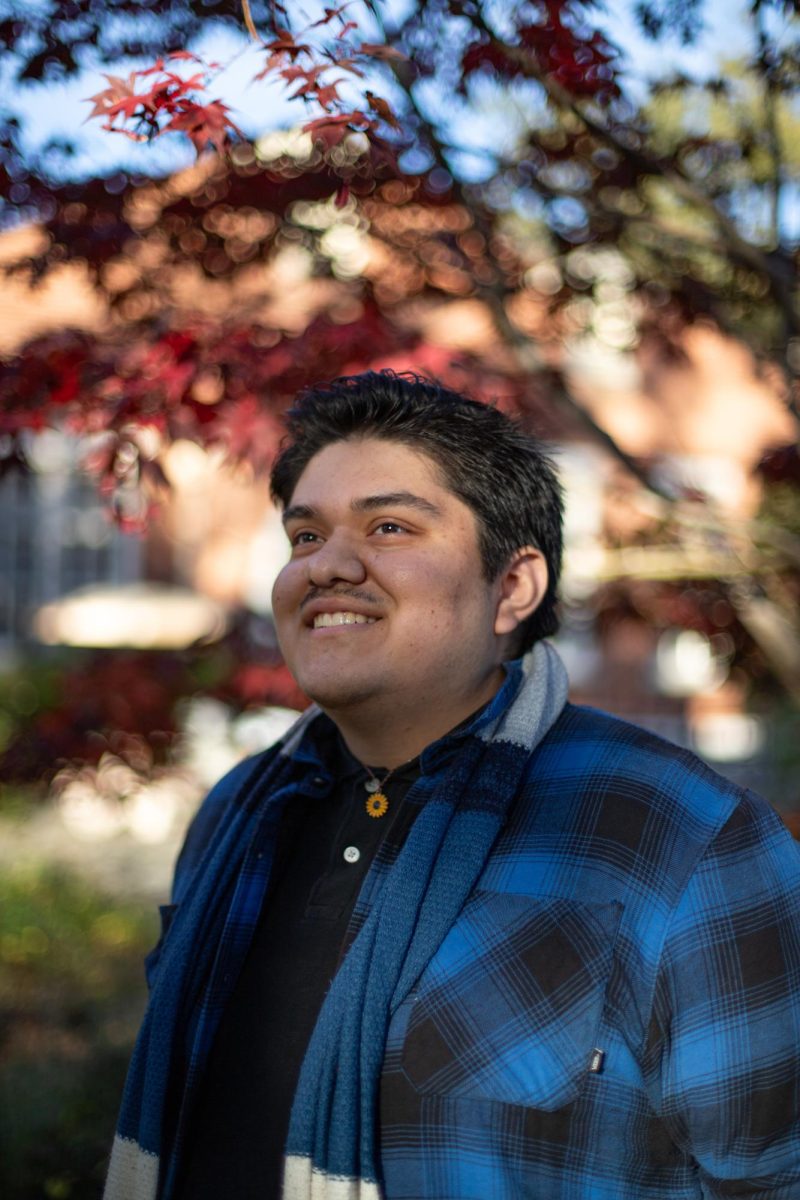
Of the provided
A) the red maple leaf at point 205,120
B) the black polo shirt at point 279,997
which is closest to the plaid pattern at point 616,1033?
the black polo shirt at point 279,997

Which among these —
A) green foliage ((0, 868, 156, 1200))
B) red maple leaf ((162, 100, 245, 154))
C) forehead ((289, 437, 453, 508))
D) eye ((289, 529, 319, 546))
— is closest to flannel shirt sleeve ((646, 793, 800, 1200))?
forehead ((289, 437, 453, 508))

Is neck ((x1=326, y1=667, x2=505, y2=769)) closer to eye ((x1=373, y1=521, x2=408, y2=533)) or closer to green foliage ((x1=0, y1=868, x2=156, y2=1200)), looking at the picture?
eye ((x1=373, y1=521, x2=408, y2=533))

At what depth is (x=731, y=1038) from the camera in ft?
5.58

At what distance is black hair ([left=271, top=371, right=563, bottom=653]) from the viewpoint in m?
2.14

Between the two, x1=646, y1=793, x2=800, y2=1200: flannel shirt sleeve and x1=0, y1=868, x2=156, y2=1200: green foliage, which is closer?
x1=646, y1=793, x2=800, y2=1200: flannel shirt sleeve

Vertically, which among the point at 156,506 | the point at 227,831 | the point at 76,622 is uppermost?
the point at 76,622

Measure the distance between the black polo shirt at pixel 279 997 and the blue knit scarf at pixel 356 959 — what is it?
6cm

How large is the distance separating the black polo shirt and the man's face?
0.68 feet

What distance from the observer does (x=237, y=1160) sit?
6.17 ft

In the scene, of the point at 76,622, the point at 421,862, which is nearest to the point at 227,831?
the point at 421,862

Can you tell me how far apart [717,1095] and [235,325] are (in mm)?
2386

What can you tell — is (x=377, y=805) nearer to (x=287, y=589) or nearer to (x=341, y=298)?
(x=287, y=589)

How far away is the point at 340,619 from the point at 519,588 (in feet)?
1.24

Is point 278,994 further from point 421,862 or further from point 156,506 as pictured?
point 156,506
